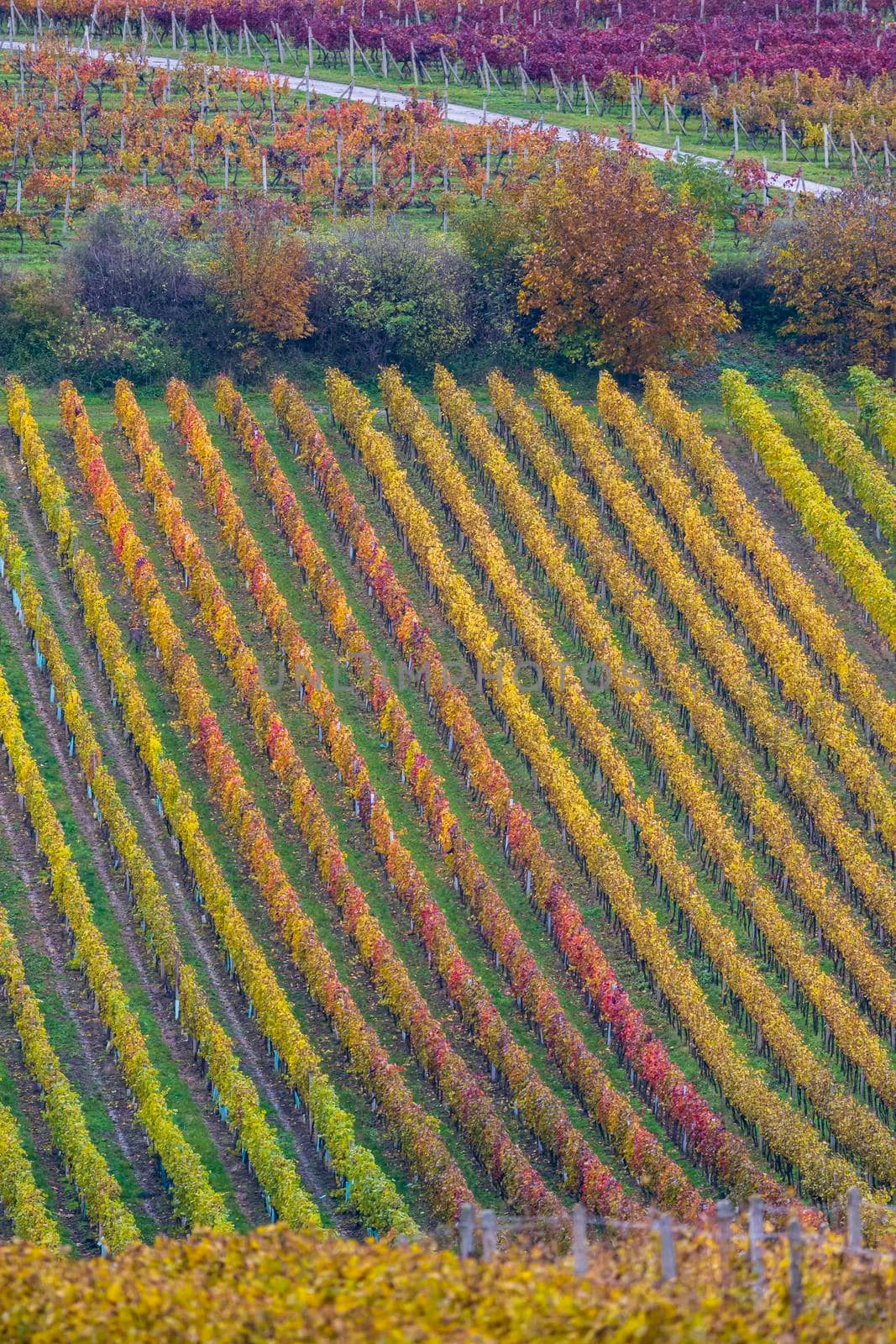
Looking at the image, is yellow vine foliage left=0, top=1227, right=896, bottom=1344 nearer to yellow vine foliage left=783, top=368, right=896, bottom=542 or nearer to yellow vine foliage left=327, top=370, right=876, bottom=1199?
yellow vine foliage left=327, top=370, right=876, bottom=1199

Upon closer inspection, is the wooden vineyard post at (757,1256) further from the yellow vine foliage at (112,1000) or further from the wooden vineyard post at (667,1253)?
the yellow vine foliage at (112,1000)

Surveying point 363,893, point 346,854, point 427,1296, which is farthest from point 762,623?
point 427,1296

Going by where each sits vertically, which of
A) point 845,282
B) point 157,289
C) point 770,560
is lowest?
point 770,560

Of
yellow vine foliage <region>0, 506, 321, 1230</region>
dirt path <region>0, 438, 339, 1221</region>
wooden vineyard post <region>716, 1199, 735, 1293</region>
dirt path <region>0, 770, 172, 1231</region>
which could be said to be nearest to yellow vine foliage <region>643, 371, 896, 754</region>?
yellow vine foliage <region>0, 506, 321, 1230</region>

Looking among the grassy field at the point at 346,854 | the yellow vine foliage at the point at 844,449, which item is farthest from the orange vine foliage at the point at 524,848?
the yellow vine foliage at the point at 844,449

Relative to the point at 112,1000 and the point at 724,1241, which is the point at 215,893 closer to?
the point at 112,1000
